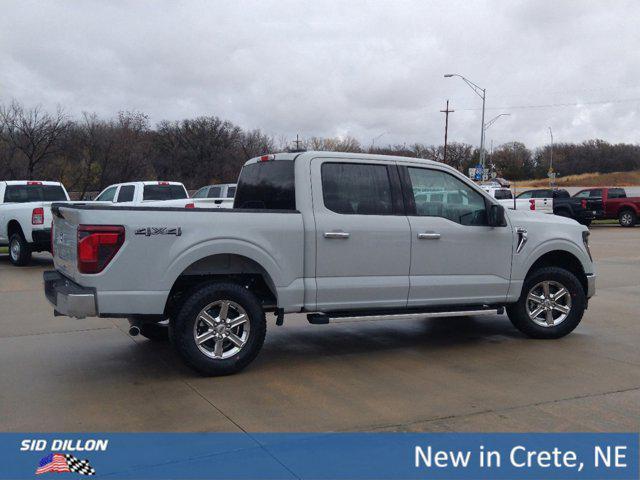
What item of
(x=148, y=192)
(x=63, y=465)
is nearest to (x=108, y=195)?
(x=148, y=192)

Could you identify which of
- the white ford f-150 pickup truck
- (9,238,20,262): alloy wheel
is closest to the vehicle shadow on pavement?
(9,238,20,262): alloy wheel

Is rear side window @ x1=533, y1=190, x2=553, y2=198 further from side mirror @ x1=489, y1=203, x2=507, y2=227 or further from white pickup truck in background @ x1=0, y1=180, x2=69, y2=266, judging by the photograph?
side mirror @ x1=489, y1=203, x2=507, y2=227

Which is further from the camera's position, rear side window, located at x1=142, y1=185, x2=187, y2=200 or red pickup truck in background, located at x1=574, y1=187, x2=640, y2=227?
red pickup truck in background, located at x1=574, y1=187, x2=640, y2=227

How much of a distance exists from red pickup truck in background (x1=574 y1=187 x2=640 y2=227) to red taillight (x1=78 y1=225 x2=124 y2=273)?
3083 centimetres

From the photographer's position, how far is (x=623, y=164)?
357 ft

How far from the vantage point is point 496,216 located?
7.18 meters

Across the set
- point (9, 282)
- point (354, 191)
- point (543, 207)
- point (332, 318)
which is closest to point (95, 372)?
point (332, 318)

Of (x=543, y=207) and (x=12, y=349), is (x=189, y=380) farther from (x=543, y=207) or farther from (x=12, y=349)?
(x=543, y=207)

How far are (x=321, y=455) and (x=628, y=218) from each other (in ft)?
107

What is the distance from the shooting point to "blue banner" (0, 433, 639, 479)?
164 inches

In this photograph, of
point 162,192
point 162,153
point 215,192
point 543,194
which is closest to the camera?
point 162,192

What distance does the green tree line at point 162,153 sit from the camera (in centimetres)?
3956

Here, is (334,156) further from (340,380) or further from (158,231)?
(340,380)

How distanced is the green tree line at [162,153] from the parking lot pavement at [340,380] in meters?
33.4
